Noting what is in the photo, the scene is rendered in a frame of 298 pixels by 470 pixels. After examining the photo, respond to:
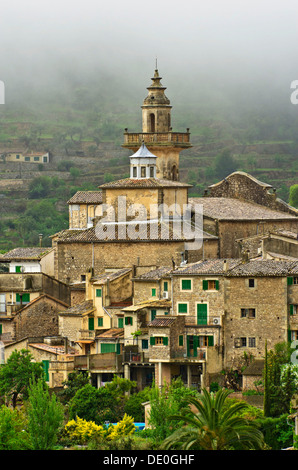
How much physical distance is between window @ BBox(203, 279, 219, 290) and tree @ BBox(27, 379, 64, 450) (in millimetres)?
8373

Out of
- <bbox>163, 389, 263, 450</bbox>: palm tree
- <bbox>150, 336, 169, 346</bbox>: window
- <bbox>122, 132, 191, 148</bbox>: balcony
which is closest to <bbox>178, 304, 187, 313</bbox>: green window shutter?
<bbox>150, 336, 169, 346</bbox>: window

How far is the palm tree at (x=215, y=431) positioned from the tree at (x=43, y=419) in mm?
5311

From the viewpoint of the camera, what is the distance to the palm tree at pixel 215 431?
5328 centimetres

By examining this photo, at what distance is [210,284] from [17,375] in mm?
8538

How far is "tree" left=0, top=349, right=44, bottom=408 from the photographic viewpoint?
222 ft

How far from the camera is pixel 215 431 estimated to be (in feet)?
176

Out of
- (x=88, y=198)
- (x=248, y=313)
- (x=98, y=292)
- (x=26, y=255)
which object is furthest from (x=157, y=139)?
(x=248, y=313)

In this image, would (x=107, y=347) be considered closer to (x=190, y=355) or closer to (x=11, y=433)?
(x=190, y=355)

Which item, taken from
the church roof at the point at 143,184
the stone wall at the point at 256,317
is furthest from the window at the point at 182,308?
the church roof at the point at 143,184

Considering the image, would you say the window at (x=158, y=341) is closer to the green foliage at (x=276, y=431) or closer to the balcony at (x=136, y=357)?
the balcony at (x=136, y=357)

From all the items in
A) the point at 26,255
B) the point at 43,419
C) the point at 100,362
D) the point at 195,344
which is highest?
the point at 26,255

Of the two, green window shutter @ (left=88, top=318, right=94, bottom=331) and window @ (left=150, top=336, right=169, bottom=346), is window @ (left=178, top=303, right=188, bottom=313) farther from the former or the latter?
green window shutter @ (left=88, top=318, right=94, bottom=331)

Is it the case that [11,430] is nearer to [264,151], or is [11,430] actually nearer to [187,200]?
[187,200]

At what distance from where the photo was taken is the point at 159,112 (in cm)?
8675
